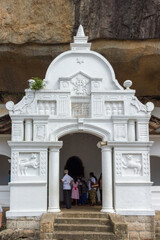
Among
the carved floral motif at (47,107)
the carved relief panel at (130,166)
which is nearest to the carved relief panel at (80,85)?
the carved floral motif at (47,107)

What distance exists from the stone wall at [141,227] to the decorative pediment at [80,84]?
4.72 m

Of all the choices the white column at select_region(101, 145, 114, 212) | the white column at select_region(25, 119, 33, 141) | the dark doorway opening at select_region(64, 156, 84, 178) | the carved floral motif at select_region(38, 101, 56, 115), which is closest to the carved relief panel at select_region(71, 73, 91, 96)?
the carved floral motif at select_region(38, 101, 56, 115)

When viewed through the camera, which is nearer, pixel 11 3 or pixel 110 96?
pixel 110 96

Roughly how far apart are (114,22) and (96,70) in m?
5.34

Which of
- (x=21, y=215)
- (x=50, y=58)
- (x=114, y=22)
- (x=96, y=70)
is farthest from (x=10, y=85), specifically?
(x=21, y=215)

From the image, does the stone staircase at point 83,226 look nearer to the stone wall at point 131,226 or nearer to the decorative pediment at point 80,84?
the stone wall at point 131,226

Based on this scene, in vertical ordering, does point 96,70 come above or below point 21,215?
above

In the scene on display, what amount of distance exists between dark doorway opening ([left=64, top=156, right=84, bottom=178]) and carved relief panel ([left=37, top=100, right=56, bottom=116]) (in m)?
4.50

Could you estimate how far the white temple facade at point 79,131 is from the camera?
11023 millimetres

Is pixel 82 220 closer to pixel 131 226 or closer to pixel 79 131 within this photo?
pixel 131 226

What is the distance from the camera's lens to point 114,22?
16375 mm

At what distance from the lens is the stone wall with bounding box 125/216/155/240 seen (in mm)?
10727

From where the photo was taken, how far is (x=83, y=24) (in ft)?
53.9

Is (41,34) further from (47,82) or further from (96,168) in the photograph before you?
(96,168)
